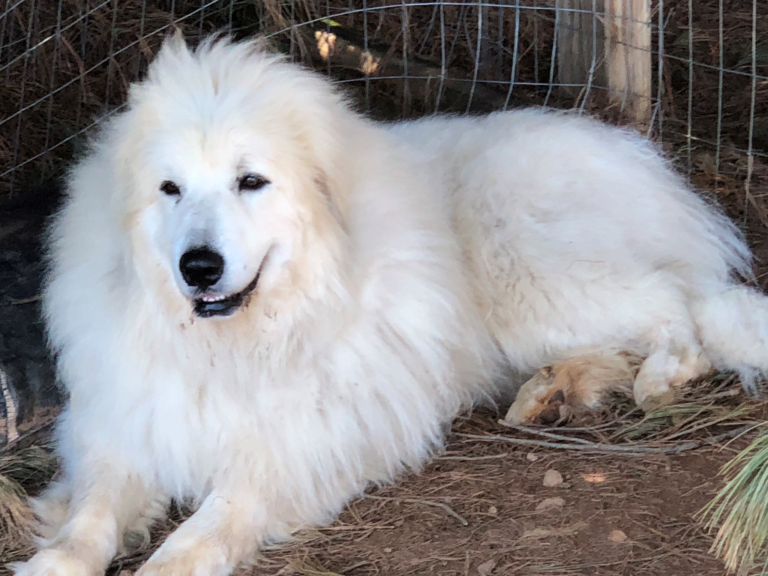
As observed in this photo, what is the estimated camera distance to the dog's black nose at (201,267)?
7.22ft

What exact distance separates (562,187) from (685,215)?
581mm

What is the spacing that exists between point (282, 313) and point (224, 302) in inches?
7.8

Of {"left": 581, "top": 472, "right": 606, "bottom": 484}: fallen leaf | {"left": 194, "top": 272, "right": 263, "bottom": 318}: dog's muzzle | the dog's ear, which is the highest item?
the dog's ear

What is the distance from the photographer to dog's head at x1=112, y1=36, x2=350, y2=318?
2297mm

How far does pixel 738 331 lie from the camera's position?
2.96m

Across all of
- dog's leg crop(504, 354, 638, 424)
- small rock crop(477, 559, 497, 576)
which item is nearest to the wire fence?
dog's leg crop(504, 354, 638, 424)

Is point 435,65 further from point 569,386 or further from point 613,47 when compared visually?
point 569,386

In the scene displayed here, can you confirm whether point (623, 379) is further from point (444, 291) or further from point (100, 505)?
point (100, 505)

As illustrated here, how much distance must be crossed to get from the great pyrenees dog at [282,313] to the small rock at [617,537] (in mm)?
767

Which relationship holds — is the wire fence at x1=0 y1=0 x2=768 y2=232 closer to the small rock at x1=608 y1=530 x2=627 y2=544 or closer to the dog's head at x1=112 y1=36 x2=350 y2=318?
the dog's head at x1=112 y1=36 x2=350 y2=318

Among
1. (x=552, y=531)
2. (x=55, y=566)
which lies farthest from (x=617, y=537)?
(x=55, y=566)

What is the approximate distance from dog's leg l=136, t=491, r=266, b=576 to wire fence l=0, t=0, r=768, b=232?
2659 millimetres

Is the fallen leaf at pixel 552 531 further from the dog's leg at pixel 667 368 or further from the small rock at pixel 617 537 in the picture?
the dog's leg at pixel 667 368

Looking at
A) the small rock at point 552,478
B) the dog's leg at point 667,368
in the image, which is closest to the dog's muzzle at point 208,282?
the small rock at point 552,478
